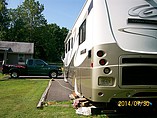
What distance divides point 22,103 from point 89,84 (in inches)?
161

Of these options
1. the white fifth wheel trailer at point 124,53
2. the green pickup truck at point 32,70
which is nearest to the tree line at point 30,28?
the green pickup truck at point 32,70

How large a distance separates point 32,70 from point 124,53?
2036cm

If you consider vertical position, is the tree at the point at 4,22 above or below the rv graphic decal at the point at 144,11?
above

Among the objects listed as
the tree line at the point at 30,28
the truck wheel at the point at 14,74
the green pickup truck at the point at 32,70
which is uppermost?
the tree line at the point at 30,28

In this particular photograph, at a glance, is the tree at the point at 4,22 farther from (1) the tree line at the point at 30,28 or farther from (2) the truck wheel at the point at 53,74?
(2) the truck wheel at the point at 53,74

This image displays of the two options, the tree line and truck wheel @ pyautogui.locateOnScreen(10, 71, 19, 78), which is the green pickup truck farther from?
the tree line

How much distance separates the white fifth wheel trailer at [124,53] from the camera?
586 centimetres

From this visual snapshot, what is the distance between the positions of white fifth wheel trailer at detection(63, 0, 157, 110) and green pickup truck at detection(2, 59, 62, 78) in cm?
1974

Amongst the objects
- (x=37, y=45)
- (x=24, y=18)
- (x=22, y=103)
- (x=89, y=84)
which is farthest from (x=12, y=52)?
(x=89, y=84)

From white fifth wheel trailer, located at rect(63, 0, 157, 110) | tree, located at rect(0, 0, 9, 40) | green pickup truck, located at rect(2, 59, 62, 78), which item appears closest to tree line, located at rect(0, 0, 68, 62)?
tree, located at rect(0, 0, 9, 40)

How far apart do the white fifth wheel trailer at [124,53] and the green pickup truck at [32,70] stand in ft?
64.7

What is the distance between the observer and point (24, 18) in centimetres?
6769

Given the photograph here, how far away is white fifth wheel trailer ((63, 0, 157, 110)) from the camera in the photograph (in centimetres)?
586

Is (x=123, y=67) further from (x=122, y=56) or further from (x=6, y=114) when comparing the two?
(x=6, y=114)
